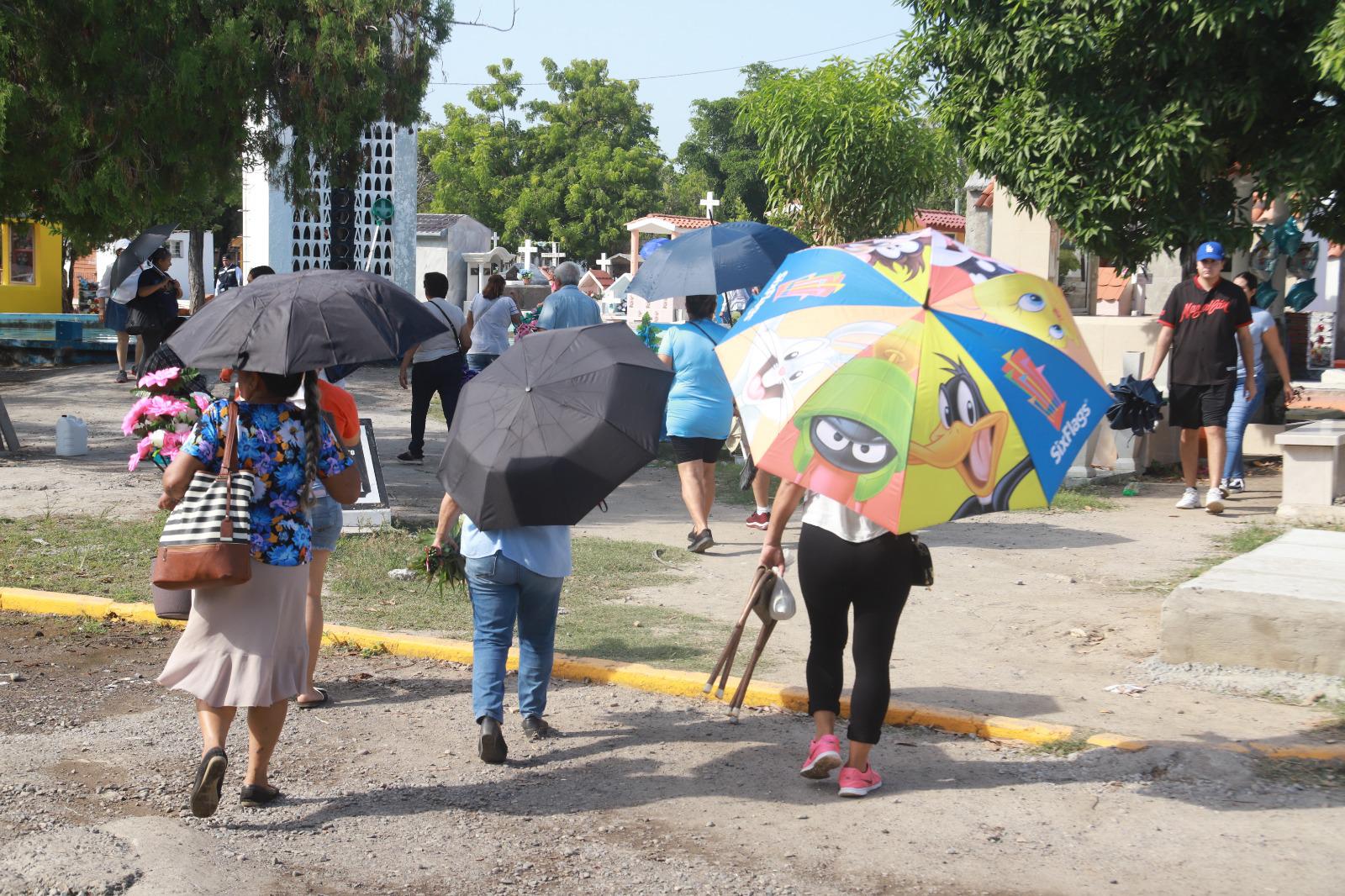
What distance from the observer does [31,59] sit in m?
11.3

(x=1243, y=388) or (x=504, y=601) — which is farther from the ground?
(x=1243, y=388)

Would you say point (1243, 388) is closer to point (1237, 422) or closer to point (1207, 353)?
point (1237, 422)

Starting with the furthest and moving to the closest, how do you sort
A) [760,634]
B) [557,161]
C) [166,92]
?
[557,161] → [166,92] → [760,634]

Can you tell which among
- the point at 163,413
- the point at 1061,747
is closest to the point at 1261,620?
the point at 1061,747

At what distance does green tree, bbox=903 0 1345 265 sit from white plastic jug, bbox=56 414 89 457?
9.14m

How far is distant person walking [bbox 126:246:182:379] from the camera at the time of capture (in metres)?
16.9

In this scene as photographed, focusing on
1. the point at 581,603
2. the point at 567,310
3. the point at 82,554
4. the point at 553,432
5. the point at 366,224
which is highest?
the point at 366,224

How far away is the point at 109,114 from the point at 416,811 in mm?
8696

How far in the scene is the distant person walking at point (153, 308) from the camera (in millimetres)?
16875

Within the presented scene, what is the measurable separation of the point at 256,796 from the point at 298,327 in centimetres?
173

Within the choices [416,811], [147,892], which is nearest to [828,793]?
[416,811]

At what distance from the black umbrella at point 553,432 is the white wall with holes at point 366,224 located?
2497 centimetres

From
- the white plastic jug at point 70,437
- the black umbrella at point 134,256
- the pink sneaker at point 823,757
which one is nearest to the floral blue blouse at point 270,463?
the pink sneaker at point 823,757

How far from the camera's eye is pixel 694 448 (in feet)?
30.8
